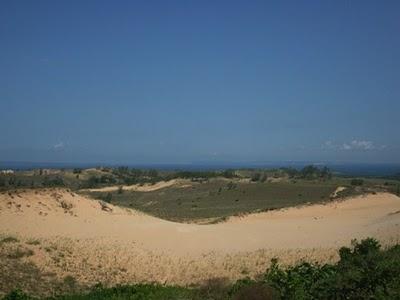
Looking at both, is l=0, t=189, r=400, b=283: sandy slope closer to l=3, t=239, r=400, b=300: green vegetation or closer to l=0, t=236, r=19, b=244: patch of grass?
l=0, t=236, r=19, b=244: patch of grass

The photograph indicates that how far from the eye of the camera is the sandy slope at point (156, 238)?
19.5m

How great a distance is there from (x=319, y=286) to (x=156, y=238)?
14223mm

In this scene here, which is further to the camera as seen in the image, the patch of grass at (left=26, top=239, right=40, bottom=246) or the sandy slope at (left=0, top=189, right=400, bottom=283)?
the patch of grass at (left=26, top=239, right=40, bottom=246)

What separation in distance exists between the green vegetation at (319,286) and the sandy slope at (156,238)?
501 cm

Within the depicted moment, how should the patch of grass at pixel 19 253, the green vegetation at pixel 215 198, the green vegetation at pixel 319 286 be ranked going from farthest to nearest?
1. the green vegetation at pixel 215 198
2. the patch of grass at pixel 19 253
3. the green vegetation at pixel 319 286

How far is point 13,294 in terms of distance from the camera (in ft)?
38.7

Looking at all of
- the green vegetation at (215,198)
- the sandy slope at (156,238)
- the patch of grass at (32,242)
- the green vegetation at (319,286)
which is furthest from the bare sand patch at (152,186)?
the green vegetation at (319,286)

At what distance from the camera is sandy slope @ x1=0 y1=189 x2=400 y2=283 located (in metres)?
19.5

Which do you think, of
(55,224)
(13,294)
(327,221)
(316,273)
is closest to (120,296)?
(13,294)

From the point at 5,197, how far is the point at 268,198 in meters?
24.0

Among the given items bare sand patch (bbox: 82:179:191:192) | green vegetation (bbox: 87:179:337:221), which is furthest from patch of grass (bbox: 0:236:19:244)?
bare sand patch (bbox: 82:179:191:192)

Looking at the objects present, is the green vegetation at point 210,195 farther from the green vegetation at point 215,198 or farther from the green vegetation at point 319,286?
the green vegetation at point 319,286

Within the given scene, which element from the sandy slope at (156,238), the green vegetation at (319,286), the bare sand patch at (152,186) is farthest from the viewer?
the bare sand patch at (152,186)

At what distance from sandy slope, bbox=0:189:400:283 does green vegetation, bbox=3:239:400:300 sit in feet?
16.4
